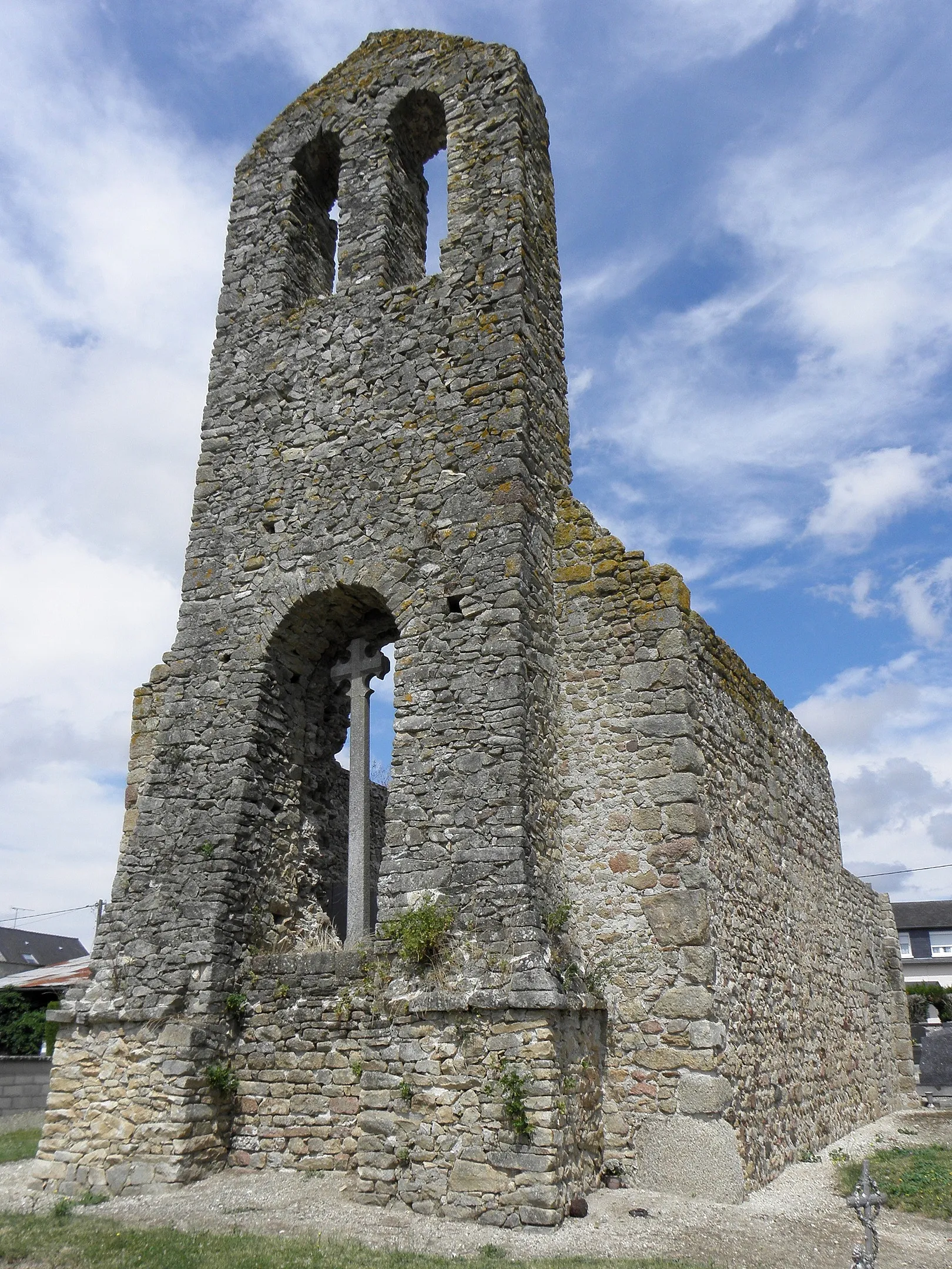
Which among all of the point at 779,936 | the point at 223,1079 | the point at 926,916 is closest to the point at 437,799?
the point at 223,1079

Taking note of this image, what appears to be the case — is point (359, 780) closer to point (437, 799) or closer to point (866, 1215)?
point (437, 799)

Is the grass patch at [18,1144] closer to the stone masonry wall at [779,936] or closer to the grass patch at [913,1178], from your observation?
the stone masonry wall at [779,936]

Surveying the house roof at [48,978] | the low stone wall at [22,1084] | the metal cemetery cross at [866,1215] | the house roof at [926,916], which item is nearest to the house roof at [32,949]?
the house roof at [48,978]

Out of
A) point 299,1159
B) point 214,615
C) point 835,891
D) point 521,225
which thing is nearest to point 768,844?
point 835,891

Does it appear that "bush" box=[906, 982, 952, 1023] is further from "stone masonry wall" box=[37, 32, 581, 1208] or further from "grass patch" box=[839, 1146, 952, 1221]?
"stone masonry wall" box=[37, 32, 581, 1208]

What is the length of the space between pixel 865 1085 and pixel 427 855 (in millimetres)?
7470

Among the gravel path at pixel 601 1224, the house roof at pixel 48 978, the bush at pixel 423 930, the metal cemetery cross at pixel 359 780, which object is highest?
the metal cemetery cross at pixel 359 780

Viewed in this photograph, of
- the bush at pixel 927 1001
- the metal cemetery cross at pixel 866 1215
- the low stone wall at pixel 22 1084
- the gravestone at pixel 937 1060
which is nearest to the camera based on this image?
the metal cemetery cross at pixel 866 1215

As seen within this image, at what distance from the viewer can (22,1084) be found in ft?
44.0

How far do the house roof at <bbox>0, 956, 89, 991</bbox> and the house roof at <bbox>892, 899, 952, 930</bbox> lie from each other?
3627 centimetres

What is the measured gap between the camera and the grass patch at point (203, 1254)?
191 inches

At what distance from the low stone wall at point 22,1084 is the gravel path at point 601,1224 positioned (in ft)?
22.5

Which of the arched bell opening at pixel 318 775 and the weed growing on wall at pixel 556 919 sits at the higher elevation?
the arched bell opening at pixel 318 775

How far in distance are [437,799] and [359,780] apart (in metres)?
1.50
